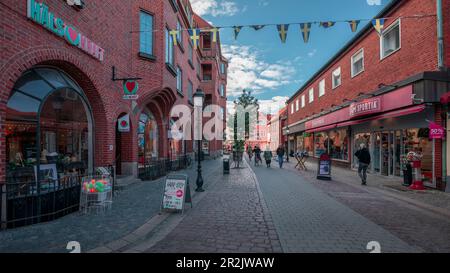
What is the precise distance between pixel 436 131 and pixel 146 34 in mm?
12460

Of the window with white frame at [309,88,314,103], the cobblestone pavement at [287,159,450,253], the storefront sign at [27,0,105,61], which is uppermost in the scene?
the window with white frame at [309,88,314,103]

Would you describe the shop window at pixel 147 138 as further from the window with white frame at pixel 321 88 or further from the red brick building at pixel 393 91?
the window with white frame at pixel 321 88

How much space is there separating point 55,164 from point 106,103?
107 inches

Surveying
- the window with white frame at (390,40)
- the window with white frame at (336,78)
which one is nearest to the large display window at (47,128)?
the window with white frame at (390,40)

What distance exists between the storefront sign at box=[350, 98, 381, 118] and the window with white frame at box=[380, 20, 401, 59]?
A: 2.46m

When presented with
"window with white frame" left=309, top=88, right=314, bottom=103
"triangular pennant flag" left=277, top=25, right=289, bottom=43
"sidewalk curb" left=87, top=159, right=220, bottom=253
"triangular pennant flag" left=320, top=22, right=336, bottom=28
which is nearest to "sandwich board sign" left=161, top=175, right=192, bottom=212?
"sidewalk curb" left=87, top=159, right=220, bottom=253

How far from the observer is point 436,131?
8.08m

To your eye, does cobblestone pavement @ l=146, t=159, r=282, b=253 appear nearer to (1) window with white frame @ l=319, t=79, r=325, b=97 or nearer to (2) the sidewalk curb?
(2) the sidewalk curb

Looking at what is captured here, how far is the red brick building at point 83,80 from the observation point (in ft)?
16.8

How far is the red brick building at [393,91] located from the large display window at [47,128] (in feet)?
38.4

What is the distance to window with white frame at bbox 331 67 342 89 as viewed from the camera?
17200mm

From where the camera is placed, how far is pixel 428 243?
13.5 feet

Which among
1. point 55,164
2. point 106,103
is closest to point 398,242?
point 55,164
